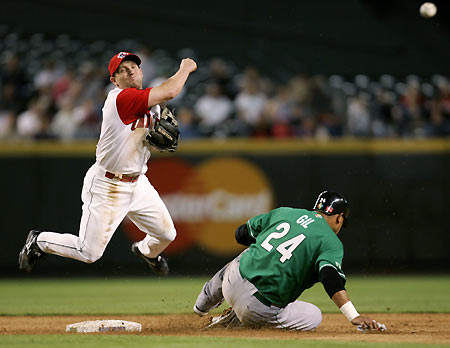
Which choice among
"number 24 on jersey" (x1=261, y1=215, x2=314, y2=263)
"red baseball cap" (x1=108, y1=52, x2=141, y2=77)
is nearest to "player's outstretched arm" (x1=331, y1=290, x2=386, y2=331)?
"number 24 on jersey" (x1=261, y1=215, x2=314, y2=263)

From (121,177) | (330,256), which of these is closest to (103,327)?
(121,177)

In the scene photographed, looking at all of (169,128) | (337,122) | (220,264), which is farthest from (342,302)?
(337,122)

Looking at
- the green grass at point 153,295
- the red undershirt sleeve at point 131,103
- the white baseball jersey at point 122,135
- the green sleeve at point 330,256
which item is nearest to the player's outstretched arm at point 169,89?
the red undershirt sleeve at point 131,103

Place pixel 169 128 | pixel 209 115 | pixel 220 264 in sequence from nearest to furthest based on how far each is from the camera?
pixel 169 128
pixel 220 264
pixel 209 115

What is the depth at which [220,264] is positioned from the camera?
11164mm

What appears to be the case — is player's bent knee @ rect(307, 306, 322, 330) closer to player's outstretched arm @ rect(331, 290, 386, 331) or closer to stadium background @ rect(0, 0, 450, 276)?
player's outstretched arm @ rect(331, 290, 386, 331)

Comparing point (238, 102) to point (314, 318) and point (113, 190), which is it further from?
point (314, 318)

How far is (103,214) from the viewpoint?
20.5ft

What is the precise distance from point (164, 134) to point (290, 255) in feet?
4.96

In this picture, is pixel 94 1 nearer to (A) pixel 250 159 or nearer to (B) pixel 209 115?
(B) pixel 209 115

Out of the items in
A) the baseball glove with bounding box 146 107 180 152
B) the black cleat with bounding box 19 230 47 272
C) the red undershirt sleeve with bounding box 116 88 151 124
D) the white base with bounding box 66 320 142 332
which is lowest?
the white base with bounding box 66 320 142 332

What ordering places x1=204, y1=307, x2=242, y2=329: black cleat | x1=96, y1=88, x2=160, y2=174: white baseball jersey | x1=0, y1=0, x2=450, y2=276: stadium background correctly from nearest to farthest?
x1=204, y1=307, x2=242, y2=329: black cleat < x1=96, y1=88, x2=160, y2=174: white baseball jersey < x1=0, y1=0, x2=450, y2=276: stadium background

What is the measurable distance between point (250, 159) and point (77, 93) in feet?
9.52

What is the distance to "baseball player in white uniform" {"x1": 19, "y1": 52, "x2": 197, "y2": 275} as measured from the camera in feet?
20.1
